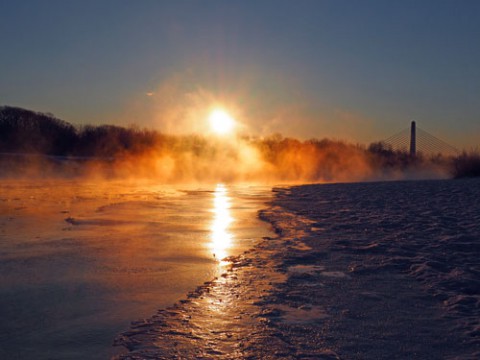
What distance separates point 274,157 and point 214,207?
36638mm

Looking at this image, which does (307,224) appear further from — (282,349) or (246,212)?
(282,349)

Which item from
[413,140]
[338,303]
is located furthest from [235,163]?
[338,303]

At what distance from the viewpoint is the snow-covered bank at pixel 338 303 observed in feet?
12.5

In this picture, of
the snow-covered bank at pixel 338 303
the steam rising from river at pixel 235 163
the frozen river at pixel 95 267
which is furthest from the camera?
the steam rising from river at pixel 235 163

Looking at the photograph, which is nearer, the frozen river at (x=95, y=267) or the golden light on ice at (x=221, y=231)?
the frozen river at (x=95, y=267)

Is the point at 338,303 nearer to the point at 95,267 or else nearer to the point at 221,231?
the point at 95,267

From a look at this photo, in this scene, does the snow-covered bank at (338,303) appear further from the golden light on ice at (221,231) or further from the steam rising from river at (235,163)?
the steam rising from river at (235,163)

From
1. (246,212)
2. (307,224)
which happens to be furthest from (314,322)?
(246,212)

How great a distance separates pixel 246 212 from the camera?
530 inches

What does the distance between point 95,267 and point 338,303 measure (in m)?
3.12

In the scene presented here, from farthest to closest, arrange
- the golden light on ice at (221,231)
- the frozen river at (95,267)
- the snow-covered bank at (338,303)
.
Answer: the golden light on ice at (221,231), the frozen river at (95,267), the snow-covered bank at (338,303)

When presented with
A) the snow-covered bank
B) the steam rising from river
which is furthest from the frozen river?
the steam rising from river

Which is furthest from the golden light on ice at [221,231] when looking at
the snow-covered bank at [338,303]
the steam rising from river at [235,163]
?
Result: the steam rising from river at [235,163]

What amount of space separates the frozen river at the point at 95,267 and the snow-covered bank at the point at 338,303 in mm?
355
